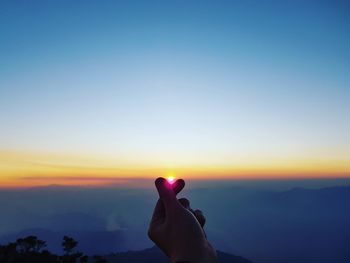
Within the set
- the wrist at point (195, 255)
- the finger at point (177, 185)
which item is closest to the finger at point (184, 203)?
the finger at point (177, 185)

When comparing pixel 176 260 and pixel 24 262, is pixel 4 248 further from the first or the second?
pixel 176 260

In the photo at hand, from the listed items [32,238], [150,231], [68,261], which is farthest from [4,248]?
[150,231]

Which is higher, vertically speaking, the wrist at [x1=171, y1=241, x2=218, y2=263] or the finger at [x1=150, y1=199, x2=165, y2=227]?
the finger at [x1=150, y1=199, x2=165, y2=227]

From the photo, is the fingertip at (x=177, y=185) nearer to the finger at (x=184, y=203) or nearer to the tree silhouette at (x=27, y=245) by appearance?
the finger at (x=184, y=203)

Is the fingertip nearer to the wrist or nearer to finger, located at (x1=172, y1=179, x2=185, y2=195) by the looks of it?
finger, located at (x1=172, y1=179, x2=185, y2=195)

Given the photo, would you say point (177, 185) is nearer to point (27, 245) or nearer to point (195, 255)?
point (195, 255)

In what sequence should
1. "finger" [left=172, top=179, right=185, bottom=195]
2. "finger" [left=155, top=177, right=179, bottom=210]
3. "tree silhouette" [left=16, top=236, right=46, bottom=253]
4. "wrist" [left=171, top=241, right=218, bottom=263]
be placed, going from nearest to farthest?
"wrist" [left=171, top=241, right=218, bottom=263] → "finger" [left=155, top=177, right=179, bottom=210] → "finger" [left=172, top=179, right=185, bottom=195] → "tree silhouette" [left=16, top=236, right=46, bottom=253]

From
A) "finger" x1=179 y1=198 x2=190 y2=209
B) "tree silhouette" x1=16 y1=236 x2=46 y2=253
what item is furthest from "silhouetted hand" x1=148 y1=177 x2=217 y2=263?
"tree silhouette" x1=16 y1=236 x2=46 y2=253

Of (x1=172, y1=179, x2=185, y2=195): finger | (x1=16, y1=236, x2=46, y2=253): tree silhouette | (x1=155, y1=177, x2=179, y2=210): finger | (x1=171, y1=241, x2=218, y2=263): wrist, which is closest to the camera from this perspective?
(x1=171, y1=241, x2=218, y2=263): wrist
